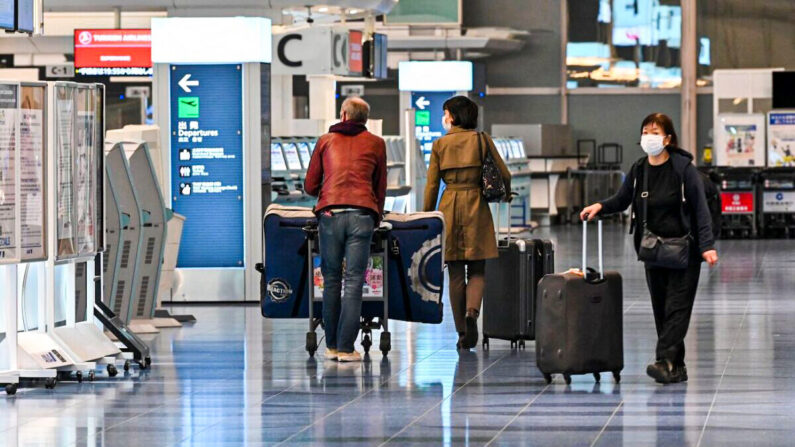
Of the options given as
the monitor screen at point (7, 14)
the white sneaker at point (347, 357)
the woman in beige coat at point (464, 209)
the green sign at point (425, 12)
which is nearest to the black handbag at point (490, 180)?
the woman in beige coat at point (464, 209)

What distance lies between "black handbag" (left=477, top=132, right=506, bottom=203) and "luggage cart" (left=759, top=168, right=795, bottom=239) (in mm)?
15724

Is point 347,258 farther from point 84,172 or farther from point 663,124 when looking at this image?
point 663,124

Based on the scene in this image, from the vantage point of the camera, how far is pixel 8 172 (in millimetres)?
8078

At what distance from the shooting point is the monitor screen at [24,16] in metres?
8.45

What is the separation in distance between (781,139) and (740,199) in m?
1.22

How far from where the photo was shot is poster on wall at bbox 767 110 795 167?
25.0 meters

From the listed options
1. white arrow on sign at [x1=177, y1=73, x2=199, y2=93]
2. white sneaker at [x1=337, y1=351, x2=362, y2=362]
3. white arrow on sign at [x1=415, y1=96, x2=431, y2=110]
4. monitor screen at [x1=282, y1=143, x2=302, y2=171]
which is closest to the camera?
white sneaker at [x1=337, y1=351, x2=362, y2=362]

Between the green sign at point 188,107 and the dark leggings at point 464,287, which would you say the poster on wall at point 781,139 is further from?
the dark leggings at point 464,287

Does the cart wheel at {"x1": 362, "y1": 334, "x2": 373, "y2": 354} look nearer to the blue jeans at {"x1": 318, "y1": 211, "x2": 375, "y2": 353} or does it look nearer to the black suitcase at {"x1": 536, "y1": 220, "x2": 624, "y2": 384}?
the blue jeans at {"x1": 318, "y1": 211, "x2": 375, "y2": 353}

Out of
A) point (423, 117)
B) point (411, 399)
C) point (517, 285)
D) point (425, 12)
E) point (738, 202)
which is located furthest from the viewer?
point (425, 12)

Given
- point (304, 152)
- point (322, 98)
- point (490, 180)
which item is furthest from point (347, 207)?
point (322, 98)

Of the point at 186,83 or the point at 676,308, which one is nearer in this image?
the point at 676,308

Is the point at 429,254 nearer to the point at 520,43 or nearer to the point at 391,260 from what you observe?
the point at 391,260

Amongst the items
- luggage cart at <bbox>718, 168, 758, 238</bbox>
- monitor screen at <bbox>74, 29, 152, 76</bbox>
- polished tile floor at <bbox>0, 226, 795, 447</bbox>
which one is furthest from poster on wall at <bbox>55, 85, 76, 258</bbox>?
luggage cart at <bbox>718, 168, 758, 238</bbox>
